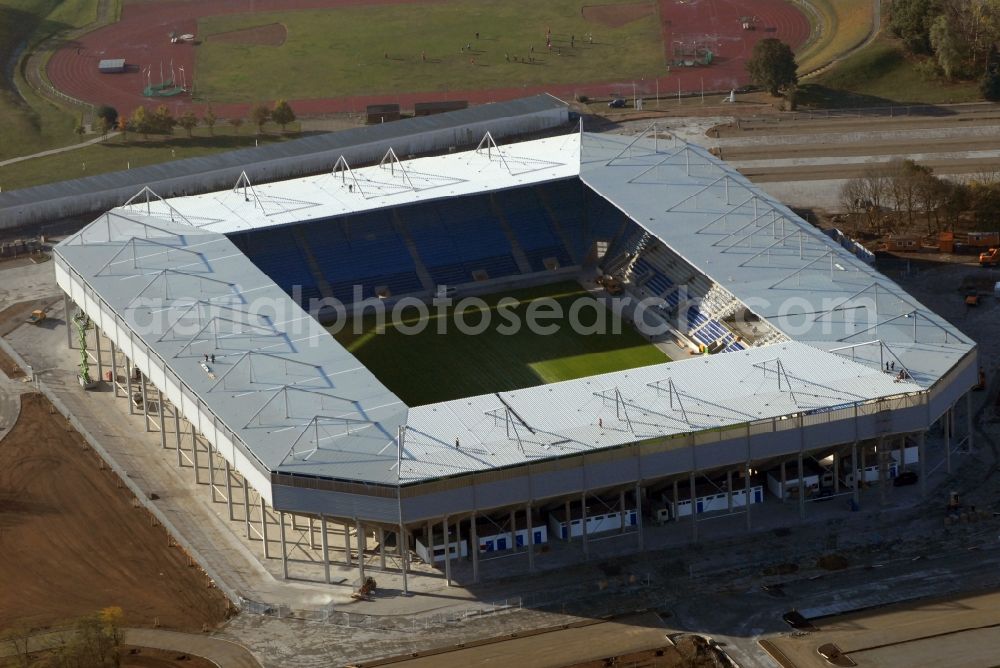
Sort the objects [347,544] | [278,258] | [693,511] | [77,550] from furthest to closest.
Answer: [278,258], [77,550], [693,511], [347,544]

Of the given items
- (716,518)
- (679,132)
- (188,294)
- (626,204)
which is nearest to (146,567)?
(188,294)

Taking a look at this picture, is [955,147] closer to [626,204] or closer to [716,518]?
[626,204]

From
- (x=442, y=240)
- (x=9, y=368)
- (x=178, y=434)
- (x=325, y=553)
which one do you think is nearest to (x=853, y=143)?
(x=442, y=240)

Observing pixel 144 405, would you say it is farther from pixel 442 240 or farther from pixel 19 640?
pixel 442 240

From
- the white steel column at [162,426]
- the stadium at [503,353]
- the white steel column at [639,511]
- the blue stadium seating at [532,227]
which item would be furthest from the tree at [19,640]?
the blue stadium seating at [532,227]

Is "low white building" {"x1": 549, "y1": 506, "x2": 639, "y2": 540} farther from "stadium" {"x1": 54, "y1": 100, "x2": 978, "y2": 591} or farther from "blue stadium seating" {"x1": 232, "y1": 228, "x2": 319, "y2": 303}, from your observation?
"blue stadium seating" {"x1": 232, "y1": 228, "x2": 319, "y2": 303}

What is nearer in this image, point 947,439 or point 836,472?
point 836,472
